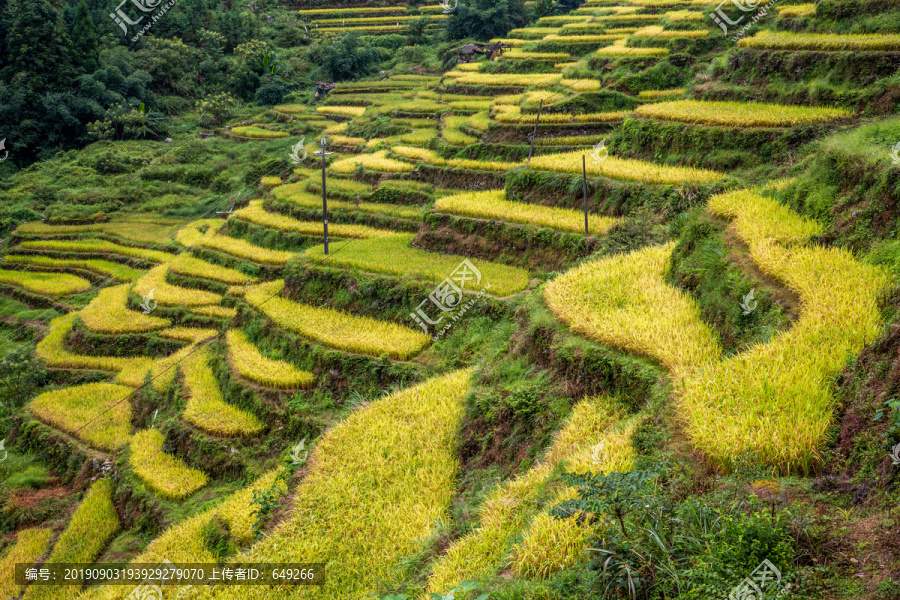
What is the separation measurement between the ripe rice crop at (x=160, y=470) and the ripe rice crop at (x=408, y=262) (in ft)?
16.4

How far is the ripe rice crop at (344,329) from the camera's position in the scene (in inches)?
430

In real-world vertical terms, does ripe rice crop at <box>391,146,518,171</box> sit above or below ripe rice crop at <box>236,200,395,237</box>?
above

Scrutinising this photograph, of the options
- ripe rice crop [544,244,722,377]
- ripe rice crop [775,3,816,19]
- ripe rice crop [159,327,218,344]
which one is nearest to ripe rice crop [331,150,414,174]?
ripe rice crop [159,327,218,344]

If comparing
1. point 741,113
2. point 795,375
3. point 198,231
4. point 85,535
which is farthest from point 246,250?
point 795,375

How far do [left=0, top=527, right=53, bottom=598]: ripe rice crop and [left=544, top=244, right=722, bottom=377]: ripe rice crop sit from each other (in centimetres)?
922

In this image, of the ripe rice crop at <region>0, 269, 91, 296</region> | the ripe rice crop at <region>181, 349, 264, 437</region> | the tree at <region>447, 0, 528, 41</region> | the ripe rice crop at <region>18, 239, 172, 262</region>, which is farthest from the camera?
the tree at <region>447, 0, 528, 41</region>

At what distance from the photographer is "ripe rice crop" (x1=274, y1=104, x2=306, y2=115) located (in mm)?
34938

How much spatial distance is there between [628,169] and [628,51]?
903 centimetres

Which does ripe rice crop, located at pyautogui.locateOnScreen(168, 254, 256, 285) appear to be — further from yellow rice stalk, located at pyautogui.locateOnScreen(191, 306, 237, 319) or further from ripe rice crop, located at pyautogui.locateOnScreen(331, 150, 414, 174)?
ripe rice crop, located at pyautogui.locateOnScreen(331, 150, 414, 174)

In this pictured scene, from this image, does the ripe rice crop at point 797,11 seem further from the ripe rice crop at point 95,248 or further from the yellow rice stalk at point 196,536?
the ripe rice crop at point 95,248

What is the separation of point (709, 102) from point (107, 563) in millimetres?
15037

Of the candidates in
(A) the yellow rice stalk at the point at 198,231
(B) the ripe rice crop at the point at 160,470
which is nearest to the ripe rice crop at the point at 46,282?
(A) the yellow rice stalk at the point at 198,231

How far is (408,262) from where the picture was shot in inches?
520

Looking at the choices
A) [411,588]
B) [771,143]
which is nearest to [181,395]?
[411,588]
